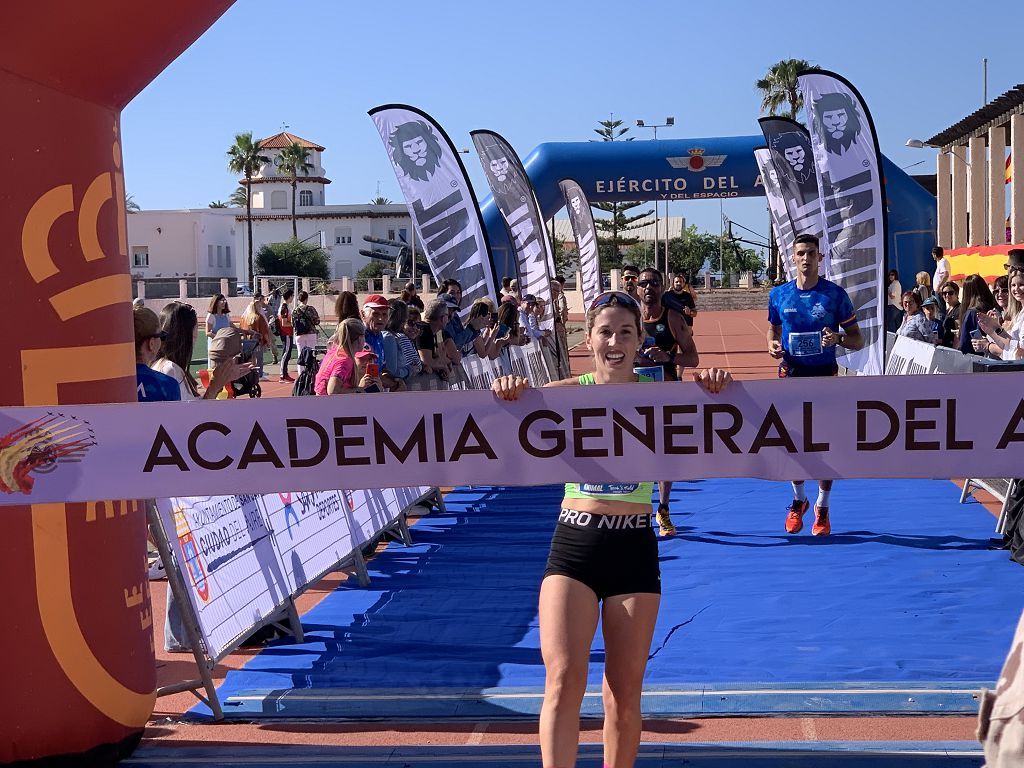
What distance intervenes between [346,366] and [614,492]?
176 inches

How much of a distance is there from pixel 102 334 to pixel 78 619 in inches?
45.6

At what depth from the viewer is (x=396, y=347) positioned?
1025 centimetres

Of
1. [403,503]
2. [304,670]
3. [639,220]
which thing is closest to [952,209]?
[403,503]

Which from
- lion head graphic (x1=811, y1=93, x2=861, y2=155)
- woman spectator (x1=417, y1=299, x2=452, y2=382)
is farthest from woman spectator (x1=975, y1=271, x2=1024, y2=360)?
woman spectator (x1=417, y1=299, x2=452, y2=382)

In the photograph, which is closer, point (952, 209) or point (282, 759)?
point (282, 759)

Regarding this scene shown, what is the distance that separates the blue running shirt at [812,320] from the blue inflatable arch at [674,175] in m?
23.5

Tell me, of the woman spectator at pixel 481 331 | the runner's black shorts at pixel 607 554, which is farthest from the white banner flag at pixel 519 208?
the runner's black shorts at pixel 607 554

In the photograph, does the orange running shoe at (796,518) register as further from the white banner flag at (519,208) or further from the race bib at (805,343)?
the white banner flag at (519,208)

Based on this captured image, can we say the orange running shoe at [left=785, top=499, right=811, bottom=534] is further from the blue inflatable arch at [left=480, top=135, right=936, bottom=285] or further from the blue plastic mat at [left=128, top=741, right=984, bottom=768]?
the blue inflatable arch at [left=480, top=135, right=936, bottom=285]

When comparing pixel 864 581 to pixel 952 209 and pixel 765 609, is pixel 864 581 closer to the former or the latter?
pixel 765 609

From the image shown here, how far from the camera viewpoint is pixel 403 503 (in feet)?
31.2

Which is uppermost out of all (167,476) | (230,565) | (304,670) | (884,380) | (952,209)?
(952,209)

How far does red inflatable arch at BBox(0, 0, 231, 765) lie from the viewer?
4.46 meters

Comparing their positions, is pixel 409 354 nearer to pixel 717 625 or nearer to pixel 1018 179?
pixel 717 625
